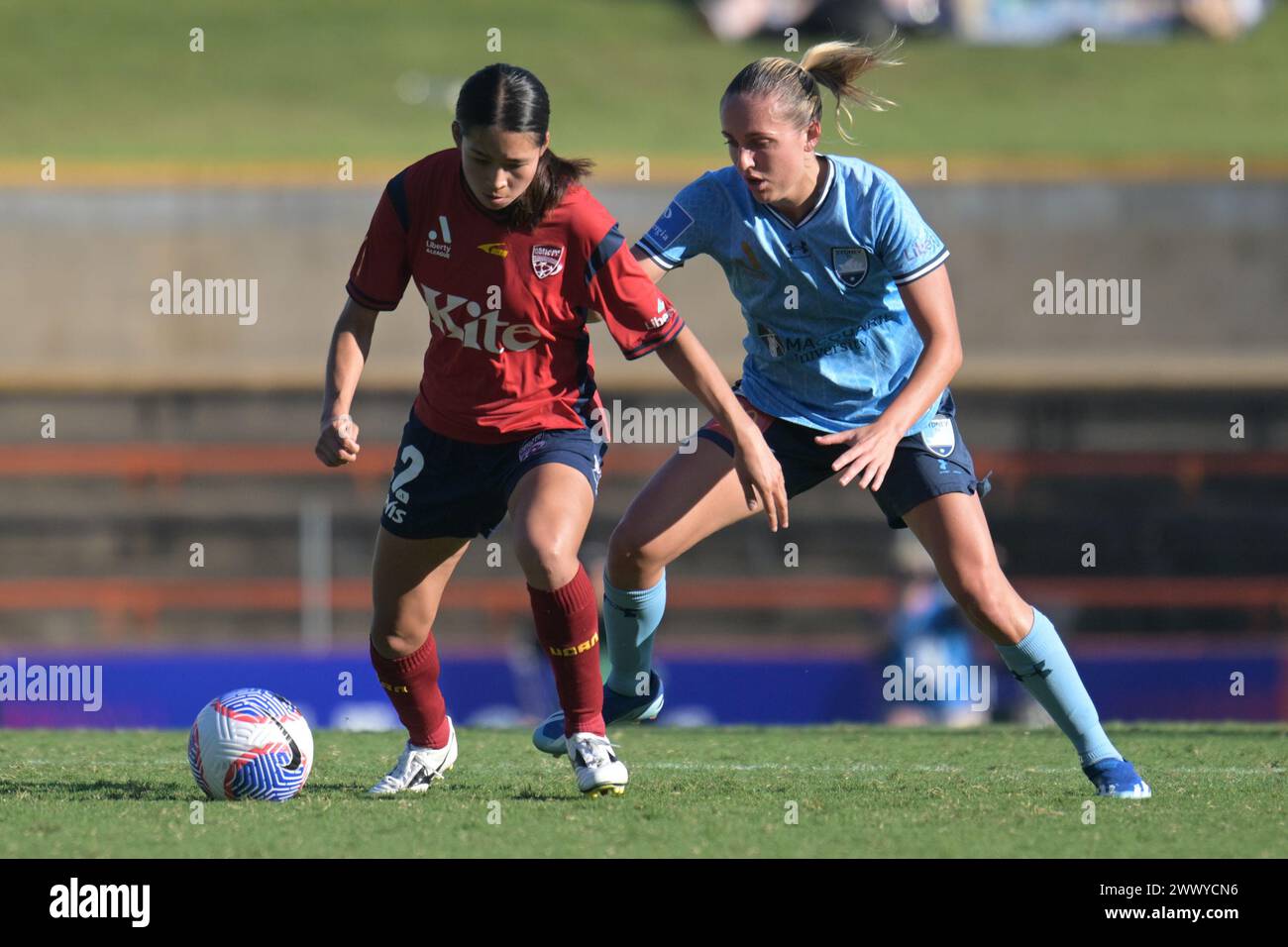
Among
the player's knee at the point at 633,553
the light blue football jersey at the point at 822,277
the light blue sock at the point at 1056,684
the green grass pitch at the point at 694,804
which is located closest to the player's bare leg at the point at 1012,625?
the light blue sock at the point at 1056,684

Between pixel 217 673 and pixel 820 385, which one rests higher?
pixel 820 385

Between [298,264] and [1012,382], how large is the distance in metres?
6.94

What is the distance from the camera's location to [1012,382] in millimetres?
14484

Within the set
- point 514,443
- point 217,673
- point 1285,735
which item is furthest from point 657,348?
point 217,673

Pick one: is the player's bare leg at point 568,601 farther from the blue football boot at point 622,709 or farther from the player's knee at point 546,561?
the blue football boot at point 622,709

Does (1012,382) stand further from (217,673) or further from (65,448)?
(65,448)

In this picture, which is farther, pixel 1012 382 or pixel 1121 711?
pixel 1012 382

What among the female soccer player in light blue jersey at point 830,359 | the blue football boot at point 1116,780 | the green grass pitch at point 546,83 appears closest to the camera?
the female soccer player in light blue jersey at point 830,359

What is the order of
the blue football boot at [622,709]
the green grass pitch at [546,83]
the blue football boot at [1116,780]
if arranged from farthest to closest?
the green grass pitch at [546,83]
the blue football boot at [622,709]
the blue football boot at [1116,780]

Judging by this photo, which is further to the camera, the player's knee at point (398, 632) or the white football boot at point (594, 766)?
the player's knee at point (398, 632)

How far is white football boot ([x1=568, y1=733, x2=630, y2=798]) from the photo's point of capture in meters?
5.12

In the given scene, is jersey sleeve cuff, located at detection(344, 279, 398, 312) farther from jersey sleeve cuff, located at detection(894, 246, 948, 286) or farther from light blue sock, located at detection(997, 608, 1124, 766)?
light blue sock, located at detection(997, 608, 1124, 766)

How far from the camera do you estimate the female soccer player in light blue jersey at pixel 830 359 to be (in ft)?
16.7

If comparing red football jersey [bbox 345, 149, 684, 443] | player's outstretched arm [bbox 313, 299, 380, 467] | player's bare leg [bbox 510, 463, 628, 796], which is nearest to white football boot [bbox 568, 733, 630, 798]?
player's bare leg [bbox 510, 463, 628, 796]
